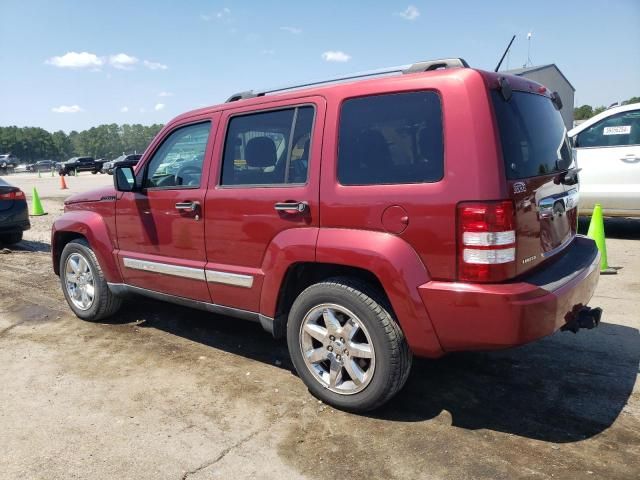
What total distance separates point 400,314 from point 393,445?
71 centimetres

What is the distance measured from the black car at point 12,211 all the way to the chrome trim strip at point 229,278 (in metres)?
6.72

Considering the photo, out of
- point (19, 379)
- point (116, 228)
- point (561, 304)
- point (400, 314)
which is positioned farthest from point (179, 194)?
point (561, 304)

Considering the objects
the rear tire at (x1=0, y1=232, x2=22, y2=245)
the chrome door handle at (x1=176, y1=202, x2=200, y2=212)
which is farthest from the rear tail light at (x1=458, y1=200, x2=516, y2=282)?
the rear tire at (x1=0, y1=232, x2=22, y2=245)

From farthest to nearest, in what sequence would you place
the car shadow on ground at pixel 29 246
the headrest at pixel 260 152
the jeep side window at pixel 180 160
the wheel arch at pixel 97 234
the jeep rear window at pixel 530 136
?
the car shadow on ground at pixel 29 246, the wheel arch at pixel 97 234, the jeep side window at pixel 180 160, the headrest at pixel 260 152, the jeep rear window at pixel 530 136

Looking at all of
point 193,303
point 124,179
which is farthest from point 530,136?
point 124,179

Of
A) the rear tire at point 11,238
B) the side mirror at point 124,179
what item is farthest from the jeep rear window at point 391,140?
the rear tire at point 11,238

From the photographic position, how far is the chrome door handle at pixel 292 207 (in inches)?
128

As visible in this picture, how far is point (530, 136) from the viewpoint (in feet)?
10.0

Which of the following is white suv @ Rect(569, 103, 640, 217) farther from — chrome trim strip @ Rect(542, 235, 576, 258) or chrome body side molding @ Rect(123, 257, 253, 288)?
chrome body side molding @ Rect(123, 257, 253, 288)

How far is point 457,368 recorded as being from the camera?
3.80 meters

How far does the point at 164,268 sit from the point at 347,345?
1813 millimetres

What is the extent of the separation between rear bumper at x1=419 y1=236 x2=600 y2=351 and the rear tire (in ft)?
29.3

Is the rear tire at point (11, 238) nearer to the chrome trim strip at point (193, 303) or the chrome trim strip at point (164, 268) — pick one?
the chrome trim strip at point (193, 303)

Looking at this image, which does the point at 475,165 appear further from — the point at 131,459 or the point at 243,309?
the point at 131,459
